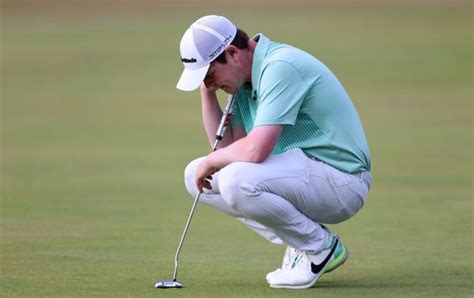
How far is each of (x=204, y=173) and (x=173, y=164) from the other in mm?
6760

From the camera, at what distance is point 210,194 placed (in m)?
6.52

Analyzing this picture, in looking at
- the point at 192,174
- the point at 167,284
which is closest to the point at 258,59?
the point at 192,174

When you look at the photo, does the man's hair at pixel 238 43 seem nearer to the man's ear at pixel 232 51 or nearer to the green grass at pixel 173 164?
the man's ear at pixel 232 51

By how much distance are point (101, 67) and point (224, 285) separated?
20.2 m

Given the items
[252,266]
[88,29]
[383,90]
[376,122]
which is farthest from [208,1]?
[252,266]

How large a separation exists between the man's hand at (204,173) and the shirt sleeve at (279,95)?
0.36 m

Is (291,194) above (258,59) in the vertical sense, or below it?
below

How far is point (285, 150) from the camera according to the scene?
20.9 feet

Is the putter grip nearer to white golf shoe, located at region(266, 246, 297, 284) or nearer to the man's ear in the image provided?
the man's ear

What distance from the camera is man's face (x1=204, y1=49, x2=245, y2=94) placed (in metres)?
6.20

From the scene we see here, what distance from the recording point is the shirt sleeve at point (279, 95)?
597 cm

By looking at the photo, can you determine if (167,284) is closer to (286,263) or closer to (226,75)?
(286,263)

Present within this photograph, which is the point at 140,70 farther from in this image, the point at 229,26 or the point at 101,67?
the point at 229,26

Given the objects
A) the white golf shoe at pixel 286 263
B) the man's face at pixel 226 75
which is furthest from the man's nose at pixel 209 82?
the white golf shoe at pixel 286 263
